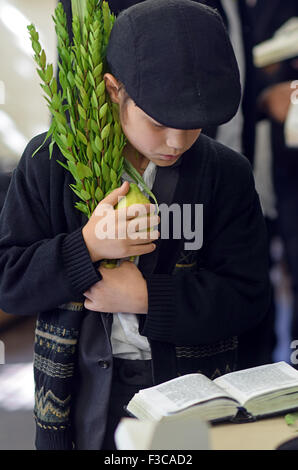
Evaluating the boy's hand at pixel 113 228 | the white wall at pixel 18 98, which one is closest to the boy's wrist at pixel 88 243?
the boy's hand at pixel 113 228

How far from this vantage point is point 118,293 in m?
0.95

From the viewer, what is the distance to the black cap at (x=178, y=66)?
82 cm

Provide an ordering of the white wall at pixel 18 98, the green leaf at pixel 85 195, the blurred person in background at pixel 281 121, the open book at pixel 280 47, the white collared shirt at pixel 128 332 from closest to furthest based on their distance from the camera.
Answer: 1. the green leaf at pixel 85 195
2. the white collared shirt at pixel 128 332
3. the open book at pixel 280 47
4. the blurred person in background at pixel 281 121
5. the white wall at pixel 18 98

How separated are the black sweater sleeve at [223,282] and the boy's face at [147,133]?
0.17 m

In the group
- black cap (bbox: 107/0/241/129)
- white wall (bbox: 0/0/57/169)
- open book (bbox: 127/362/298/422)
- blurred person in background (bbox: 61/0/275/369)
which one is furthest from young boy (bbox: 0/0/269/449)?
white wall (bbox: 0/0/57/169)

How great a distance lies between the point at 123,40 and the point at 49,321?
54 cm

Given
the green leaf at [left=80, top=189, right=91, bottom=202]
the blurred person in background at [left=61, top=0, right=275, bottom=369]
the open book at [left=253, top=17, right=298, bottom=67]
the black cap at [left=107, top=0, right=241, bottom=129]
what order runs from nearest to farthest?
1. the black cap at [left=107, top=0, right=241, bottom=129]
2. the green leaf at [left=80, top=189, right=91, bottom=202]
3. the blurred person in background at [left=61, top=0, right=275, bottom=369]
4. the open book at [left=253, top=17, right=298, bottom=67]

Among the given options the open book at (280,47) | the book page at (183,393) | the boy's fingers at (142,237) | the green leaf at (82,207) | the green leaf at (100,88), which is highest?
the open book at (280,47)

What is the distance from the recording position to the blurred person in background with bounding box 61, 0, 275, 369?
1329 mm

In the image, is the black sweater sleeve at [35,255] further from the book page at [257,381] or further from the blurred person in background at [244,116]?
the blurred person in background at [244,116]

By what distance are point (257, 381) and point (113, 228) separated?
→ 0.38 meters

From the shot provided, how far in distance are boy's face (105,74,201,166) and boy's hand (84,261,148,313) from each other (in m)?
0.22

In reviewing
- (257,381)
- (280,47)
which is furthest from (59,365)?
(280,47)

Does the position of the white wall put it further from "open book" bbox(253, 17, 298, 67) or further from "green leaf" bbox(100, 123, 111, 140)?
"green leaf" bbox(100, 123, 111, 140)
